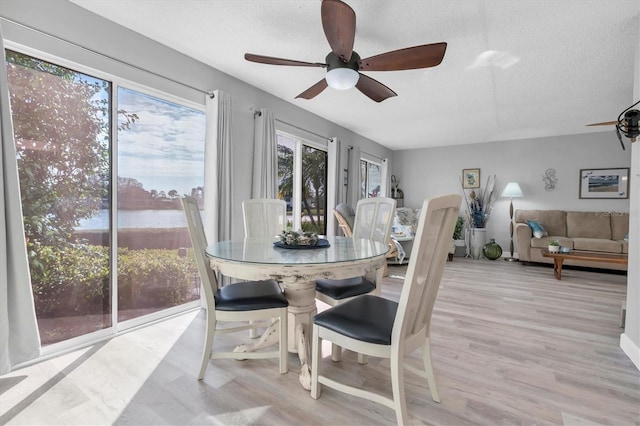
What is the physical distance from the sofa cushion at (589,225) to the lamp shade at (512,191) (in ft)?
2.83

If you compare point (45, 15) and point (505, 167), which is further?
point (505, 167)

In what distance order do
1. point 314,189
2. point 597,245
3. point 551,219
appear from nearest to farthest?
point 597,245, point 314,189, point 551,219

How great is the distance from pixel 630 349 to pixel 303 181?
12.2 feet

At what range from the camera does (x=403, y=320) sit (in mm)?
1303

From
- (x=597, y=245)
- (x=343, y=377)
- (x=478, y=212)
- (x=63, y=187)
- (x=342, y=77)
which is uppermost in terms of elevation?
(x=342, y=77)

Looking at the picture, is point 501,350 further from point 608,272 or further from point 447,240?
point 608,272

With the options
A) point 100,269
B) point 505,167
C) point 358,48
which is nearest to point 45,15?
point 100,269

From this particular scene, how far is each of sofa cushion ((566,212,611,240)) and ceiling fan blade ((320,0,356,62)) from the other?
5603 millimetres

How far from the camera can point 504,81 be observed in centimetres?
329

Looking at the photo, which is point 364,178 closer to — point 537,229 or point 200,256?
point 537,229

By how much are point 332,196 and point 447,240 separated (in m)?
3.56

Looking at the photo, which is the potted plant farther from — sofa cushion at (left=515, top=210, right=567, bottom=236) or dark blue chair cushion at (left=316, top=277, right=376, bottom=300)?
dark blue chair cushion at (left=316, top=277, right=376, bottom=300)

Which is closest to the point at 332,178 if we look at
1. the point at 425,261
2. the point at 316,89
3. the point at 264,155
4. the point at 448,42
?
the point at 264,155

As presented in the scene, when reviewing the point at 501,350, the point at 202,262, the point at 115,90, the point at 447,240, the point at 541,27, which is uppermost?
the point at 541,27
